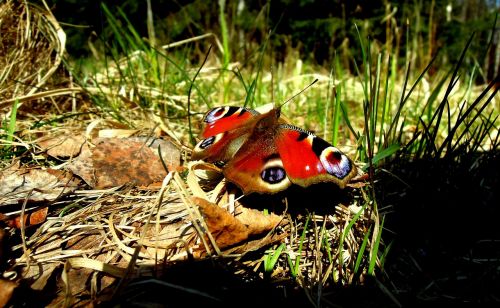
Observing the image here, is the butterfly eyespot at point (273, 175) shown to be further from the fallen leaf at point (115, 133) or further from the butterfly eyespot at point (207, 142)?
the fallen leaf at point (115, 133)

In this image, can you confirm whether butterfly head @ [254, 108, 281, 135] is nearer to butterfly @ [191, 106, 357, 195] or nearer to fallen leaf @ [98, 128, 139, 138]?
butterfly @ [191, 106, 357, 195]

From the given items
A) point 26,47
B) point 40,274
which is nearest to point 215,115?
point 40,274

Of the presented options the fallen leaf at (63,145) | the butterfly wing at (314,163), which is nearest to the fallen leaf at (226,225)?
the butterfly wing at (314,163)

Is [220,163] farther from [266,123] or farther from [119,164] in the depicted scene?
[119,164]

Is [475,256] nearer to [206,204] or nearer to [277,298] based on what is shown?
[277,298]

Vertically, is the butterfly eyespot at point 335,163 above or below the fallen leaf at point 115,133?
above

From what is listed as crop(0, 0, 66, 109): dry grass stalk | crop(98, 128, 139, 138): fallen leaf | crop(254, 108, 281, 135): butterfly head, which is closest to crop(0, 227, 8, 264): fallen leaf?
crop(98, 128, 139, 138): fallen leaf
